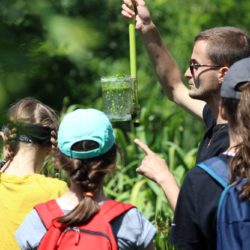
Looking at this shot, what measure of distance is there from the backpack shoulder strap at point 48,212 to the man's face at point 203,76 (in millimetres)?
889

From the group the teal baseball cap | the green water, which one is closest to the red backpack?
the teal baseball cap

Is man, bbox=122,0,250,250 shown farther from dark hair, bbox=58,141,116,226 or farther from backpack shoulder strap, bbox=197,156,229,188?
dark hair, bbox=58,141,116,226

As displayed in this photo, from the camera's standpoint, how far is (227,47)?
322cm

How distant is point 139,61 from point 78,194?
20.4 ft

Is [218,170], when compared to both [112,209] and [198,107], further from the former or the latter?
[198,107]

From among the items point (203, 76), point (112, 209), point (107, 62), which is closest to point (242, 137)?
point (112, 209)

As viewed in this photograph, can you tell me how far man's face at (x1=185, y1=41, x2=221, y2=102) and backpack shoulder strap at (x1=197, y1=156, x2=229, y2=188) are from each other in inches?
35.9

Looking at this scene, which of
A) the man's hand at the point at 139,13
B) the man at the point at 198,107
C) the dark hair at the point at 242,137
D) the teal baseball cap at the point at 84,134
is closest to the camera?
the dark hair at the point at 242,137

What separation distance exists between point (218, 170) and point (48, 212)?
24.7 inches

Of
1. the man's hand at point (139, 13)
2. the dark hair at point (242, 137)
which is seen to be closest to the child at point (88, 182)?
the dark hair at point (242, 137)

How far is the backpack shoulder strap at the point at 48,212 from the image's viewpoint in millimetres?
2510

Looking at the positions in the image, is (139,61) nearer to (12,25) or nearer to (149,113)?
(149,113)

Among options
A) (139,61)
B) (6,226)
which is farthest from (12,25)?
(139,61)

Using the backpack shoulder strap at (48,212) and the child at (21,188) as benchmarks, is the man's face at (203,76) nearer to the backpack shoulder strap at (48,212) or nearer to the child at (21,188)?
the child at (21,188)
